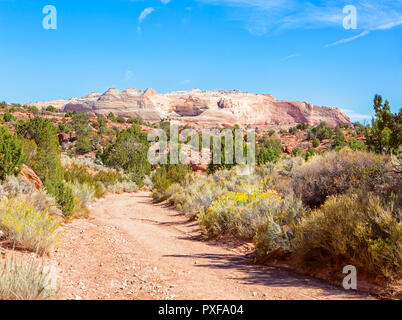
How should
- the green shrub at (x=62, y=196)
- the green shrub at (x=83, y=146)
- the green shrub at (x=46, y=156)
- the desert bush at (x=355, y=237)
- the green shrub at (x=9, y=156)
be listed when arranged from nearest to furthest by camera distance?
the desert bush at (x=355, y=237), the green shrub at (x=9, y=156), the green shrub at (x=62, y=196), the green shrub at (x=46, y=156), the green shrub at (x=83, y=146)

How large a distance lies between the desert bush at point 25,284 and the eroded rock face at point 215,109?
113 meters

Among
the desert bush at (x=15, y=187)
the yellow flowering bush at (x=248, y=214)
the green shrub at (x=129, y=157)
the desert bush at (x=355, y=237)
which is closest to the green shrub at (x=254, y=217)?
the yellow flowering bush at (x=248, y=214)

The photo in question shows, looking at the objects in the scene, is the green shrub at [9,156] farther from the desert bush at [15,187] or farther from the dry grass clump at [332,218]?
the dry grass clump at [332,218]

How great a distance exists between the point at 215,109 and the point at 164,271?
122377 mm

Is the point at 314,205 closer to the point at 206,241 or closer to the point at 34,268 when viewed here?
the point at 206,241

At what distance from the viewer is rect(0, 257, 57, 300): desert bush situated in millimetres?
3158

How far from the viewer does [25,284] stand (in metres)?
3.19

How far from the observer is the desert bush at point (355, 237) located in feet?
14.1

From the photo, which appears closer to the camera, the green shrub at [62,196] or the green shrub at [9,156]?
the green shrub at [9,156]

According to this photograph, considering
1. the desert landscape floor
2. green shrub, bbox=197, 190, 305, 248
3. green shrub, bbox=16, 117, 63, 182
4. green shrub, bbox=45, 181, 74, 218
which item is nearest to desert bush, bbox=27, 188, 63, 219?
green shrub, bbox=45, 181, 74, 218

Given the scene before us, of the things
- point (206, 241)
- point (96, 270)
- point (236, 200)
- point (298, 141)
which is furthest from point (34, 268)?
point (298, 141)

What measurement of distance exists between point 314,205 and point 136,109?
11855cm

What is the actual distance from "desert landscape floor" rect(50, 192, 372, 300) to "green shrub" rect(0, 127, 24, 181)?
118 inches

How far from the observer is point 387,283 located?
4.09 m
